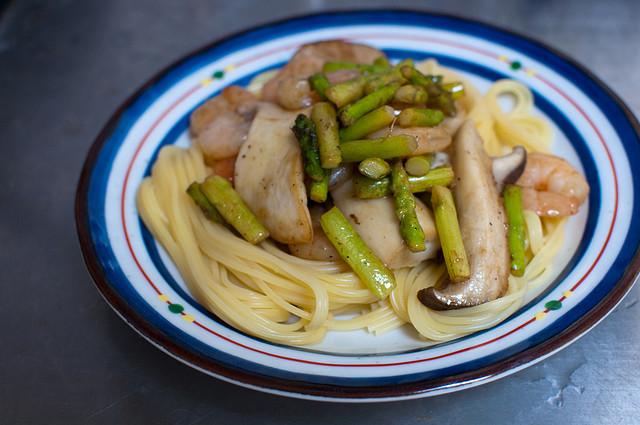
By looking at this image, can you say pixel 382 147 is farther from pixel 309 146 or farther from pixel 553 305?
pixel 553 305

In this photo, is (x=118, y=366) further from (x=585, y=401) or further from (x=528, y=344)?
(x=585, y=401)

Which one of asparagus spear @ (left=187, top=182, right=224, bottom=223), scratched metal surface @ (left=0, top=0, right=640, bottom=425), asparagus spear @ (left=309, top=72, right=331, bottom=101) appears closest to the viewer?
scratched metal surface @ (left=0, top=0, right=640, bottom=425)

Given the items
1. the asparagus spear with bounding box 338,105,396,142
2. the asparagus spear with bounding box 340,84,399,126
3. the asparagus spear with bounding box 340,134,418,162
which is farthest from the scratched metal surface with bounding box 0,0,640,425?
the asparagus spear with bounding box 340,84,399,126

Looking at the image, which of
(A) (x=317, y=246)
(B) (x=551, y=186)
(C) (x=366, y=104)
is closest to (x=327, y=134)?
(C) (x=366, y=104)

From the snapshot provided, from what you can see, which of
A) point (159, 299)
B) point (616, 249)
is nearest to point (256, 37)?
point (159, 299)

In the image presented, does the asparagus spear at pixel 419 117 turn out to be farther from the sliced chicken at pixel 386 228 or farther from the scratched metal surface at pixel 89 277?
the scratched metal surface at pixel 89 277

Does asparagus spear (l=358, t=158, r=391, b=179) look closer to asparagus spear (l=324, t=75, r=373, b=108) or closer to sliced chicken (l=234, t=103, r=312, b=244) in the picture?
sliced chicken (l=234, t=103, r=312, b=244)
